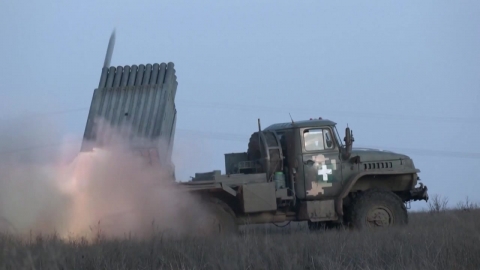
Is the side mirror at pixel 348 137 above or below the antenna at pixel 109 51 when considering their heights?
below

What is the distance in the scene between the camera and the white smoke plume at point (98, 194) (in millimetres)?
13477

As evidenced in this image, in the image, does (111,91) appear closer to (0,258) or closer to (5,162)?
(5,162)

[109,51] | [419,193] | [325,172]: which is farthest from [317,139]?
[109,51]

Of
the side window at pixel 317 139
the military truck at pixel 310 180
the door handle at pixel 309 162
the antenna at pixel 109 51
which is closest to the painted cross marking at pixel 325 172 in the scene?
the military truck at pixel 310 180

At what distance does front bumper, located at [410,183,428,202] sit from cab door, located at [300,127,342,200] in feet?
6.48

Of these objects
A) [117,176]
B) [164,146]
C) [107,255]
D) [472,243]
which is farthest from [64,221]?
[472,243]

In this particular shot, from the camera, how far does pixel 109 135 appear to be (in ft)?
47.9

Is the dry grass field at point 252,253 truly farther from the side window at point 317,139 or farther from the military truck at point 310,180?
the side window at point 317,139

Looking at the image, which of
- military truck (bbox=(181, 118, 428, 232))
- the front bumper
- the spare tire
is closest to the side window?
military truck (bbox=(181, 118, 428, 232))

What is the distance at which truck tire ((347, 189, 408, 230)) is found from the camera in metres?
15.6

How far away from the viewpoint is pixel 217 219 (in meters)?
14.7

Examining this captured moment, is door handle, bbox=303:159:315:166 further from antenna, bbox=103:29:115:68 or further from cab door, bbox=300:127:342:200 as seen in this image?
antenna, bbox=103:29:115:68

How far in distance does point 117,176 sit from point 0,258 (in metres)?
5.06

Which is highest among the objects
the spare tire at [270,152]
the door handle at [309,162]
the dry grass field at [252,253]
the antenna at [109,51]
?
the antenna at [109,51]
